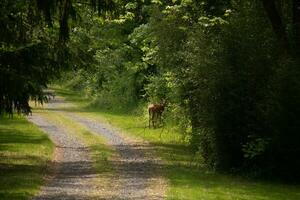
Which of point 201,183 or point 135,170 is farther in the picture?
point 135,170

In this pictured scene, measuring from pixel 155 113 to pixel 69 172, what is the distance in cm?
1371

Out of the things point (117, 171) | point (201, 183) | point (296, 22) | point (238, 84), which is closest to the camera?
point (201, 183)

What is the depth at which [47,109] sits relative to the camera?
1919 inches

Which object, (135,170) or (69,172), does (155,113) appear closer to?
(135,170)

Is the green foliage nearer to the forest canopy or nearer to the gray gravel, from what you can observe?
the forest canopy

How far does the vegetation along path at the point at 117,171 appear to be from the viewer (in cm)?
1454

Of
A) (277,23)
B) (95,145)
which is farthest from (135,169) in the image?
(95,145)

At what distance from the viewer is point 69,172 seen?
18.2 meters

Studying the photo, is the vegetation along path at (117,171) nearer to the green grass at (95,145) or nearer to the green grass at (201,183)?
Result: the green grass at (95,145)

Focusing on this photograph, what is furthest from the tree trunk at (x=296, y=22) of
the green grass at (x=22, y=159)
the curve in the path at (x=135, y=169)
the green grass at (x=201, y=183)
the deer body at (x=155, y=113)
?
the deer body at (x=155, y=113)

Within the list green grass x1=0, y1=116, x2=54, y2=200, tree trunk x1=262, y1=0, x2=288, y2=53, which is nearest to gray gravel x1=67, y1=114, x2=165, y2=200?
green grass x1=0, y1=116, x2=54, y2=200

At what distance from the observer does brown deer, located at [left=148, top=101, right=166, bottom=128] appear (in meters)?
31.1

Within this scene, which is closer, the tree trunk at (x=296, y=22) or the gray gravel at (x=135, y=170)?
the gray gravel at (x=135, y=170)

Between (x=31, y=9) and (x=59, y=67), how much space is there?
7579 millimetres
